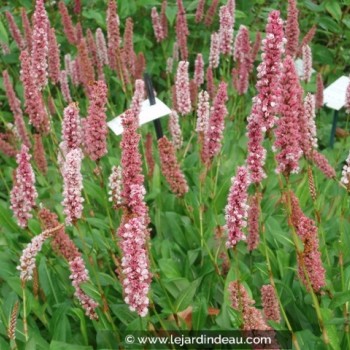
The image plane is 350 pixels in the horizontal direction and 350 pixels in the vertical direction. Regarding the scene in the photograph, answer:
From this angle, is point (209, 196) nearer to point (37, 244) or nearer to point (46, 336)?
point (46, 336)

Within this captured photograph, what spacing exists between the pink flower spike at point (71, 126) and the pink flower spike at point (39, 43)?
941 millimetres

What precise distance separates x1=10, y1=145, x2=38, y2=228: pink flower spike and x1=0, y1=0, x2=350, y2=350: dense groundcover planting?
0.03ft

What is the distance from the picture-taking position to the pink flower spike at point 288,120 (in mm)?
2285

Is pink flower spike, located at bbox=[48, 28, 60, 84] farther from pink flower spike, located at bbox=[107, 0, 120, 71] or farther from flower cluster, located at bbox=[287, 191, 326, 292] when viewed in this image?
flower cluster, located at bbox=[287, 191, 326, 292]

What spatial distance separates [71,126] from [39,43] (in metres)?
1.02

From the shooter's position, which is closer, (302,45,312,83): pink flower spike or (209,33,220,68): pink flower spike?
(302,45,312,83): pink flower spike

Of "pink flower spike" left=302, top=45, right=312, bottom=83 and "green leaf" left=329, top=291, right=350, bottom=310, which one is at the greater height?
"pink flower spike" left=302, top=45, right=312, bottom=83

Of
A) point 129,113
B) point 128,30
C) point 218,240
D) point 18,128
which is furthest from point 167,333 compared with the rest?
point 128,30

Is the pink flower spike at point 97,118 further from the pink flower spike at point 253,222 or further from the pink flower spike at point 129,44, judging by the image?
the pink flower spike at point 129,44

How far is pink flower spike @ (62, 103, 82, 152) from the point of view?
297 cm

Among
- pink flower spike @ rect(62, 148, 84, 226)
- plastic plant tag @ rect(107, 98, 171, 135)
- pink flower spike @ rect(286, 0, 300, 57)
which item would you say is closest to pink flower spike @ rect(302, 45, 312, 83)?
pink flower spike @ rect(286, 0, 300, 57)

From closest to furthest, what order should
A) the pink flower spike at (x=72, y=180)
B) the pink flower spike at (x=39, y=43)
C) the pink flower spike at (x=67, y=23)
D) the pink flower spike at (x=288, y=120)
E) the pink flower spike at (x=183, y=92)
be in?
the pink flower spike at (x=288, y=120)
the pink flower spike at (x=72, y=180)
the pink flower spike at (x=39, y=43)
the pink flower spike at (x=183, y=92)
the pink flower spike at (x=67, y=23)

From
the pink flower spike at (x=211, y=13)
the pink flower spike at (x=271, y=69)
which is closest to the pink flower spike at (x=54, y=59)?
the pink flower spike at (x=211, y=13)

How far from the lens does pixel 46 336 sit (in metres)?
3.66
